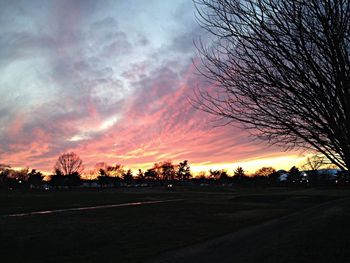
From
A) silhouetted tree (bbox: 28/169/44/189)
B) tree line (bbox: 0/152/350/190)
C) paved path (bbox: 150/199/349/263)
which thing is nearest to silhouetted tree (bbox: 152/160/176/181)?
tree line (bbox: 0/152/350/190)

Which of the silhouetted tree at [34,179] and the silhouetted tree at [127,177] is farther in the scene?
the silhouetted tree at [127,177]

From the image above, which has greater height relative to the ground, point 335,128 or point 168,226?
point 335,128

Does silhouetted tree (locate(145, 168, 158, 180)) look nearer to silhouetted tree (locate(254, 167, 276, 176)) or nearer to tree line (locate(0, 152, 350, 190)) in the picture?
tree line (locate(0, 152, 350, 190))

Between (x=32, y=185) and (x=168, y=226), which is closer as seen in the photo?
(x=168, y=226)

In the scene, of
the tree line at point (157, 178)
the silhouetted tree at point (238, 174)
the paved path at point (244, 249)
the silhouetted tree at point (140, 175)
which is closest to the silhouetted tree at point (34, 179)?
the tree line at point (157, 178)

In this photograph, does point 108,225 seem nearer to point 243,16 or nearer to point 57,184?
point 243,16

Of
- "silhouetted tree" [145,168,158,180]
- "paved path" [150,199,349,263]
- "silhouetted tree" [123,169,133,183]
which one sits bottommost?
"paved path" [150,199,349,263]

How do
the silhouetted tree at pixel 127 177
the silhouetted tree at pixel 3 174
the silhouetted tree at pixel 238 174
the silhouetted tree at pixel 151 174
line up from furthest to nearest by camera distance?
the silhouetted tree at pixel 151 174, the silhouetted tree at pixel 127 177, the silhouetted tree at pixel 238 174, the silhouetted tree at pixel 3 174

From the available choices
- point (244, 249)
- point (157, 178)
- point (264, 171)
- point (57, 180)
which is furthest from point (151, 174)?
point (244, 249)

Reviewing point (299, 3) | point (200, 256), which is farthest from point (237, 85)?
point (200, 256)

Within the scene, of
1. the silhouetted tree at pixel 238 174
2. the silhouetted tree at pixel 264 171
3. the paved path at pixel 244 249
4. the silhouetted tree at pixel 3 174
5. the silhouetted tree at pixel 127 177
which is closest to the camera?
the paved path at pixel 244 249

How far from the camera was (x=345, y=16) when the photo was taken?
4168mm

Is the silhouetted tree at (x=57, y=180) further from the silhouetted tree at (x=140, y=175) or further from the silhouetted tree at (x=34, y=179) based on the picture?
the silhouetted tree at (x=140, y=175)

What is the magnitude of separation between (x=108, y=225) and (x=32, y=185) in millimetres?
124683
